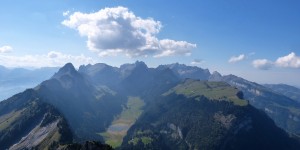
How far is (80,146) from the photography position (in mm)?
157000

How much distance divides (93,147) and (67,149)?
18.0 metres

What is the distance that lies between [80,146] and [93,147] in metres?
9.64

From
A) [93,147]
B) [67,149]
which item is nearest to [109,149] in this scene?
[93,147]

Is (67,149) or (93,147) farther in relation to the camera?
(67,149)

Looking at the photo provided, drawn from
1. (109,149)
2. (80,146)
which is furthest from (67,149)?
(109,149)

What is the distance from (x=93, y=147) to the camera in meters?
150

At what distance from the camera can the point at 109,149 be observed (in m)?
152

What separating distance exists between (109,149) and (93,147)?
7026mm

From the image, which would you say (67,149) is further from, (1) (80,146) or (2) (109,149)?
(2) (109,149)

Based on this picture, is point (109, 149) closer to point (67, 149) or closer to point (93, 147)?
point (93, 147)

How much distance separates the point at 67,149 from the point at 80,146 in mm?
8489

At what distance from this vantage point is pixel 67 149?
161 meters
